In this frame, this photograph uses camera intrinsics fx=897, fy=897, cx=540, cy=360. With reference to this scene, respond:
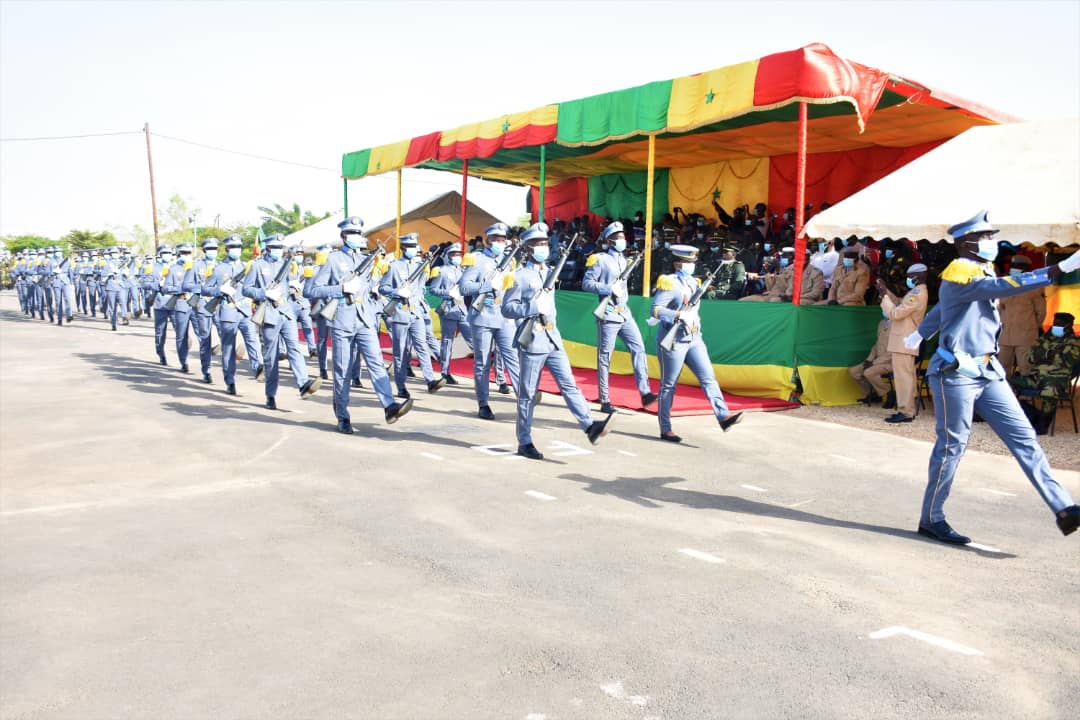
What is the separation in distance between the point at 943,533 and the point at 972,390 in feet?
3.20

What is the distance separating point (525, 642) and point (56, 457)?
616 cm

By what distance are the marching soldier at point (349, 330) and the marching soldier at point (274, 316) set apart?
5.28 feet

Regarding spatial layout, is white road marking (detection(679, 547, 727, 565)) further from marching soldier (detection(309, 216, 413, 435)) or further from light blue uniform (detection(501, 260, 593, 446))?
marching soldier (detection(309, 216, 413, 435))

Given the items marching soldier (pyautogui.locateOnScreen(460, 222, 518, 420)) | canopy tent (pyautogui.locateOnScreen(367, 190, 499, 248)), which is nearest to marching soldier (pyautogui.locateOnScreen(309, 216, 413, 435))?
marching soldier (pyautogui.locateOnScreen(460, 222, 518, 420))

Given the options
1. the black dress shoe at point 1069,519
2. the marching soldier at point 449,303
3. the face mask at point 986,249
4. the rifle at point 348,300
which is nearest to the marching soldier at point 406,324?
Answer: the marching soldier at point 449,303

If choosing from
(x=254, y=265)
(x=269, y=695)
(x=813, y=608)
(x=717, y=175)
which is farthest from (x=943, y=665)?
(x=717, y=175)

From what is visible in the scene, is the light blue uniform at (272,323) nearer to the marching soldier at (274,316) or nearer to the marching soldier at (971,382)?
the marching soldier at (274,316)

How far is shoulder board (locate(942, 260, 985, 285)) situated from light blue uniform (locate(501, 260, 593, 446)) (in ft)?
11.6

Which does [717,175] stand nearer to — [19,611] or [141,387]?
[141,387]

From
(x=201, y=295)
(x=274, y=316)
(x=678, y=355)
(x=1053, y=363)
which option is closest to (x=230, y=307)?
(x=274, y=316)

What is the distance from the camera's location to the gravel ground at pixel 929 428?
9203 millimetres

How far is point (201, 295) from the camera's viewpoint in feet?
47.1

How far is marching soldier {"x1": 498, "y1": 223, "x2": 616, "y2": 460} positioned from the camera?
838 centimetres

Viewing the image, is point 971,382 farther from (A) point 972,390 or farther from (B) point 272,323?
(B) point 272,323
